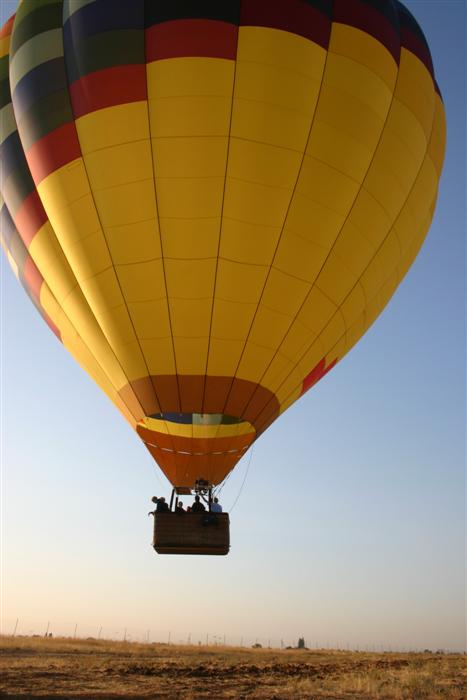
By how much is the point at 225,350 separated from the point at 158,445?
2173 mm

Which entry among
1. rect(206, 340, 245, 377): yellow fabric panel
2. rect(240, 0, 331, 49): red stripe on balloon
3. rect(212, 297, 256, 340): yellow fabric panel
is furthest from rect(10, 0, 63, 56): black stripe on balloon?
rect(206, 340, 245, 377): yellow fabric panel

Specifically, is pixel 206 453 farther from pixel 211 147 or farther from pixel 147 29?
pixel 147 29

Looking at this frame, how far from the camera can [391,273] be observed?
11367 millimetres

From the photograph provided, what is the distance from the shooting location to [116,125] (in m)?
8.88

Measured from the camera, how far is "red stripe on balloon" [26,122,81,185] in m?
9.30

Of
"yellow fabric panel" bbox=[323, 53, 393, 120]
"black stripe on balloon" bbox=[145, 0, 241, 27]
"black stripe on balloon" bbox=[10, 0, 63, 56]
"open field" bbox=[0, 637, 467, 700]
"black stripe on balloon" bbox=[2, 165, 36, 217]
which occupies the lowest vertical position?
"open field" bbox=[0, 637, 467, 700]

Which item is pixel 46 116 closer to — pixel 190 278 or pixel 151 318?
pixel 190 278

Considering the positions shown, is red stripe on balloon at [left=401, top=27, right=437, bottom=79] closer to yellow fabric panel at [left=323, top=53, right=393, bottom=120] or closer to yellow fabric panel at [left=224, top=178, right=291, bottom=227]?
yellow fabric panel at [left=323, top=53, right=393, bottom=120]

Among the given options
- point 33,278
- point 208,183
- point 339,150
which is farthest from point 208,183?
point 33,278

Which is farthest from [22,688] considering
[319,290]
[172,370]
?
[319,290]

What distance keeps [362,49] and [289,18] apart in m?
1.33

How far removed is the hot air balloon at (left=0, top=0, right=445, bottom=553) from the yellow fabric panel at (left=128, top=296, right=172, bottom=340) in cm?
2

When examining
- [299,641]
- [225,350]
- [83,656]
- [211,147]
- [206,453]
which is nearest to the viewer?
[211,147]

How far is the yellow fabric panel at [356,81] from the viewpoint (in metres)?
9.09
